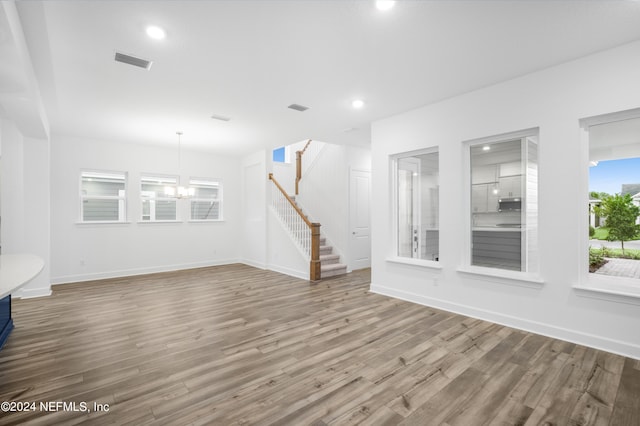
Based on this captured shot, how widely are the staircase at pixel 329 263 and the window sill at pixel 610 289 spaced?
13.5ft

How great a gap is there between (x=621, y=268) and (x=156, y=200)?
8.34 meters

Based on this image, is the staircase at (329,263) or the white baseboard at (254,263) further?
the white baseboard at (254,263)

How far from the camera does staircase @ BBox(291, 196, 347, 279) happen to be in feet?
20.7

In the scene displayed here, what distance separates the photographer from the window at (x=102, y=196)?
6355mm

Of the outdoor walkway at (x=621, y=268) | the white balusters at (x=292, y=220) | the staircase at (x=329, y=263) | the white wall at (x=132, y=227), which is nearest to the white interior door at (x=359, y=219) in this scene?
the staircase at (x=329, y=263)

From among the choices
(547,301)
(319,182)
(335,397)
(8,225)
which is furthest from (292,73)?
(8,225)

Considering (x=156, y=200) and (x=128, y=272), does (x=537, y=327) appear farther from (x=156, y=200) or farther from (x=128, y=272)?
(x=156, y=200)

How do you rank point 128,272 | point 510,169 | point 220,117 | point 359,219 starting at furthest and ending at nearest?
point 359,219, point 128,272, point 220,117, point 510,169

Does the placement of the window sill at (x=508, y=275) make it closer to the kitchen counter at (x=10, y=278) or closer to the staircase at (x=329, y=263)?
the staircase at (x=329, y=263)

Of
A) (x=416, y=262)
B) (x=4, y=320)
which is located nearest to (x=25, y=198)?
(x=4, y=320)

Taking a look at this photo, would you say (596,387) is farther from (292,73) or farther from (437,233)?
(292,73)

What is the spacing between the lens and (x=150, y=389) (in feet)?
7.45

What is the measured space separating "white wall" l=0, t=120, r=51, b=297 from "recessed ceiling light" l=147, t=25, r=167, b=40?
13.0 ft

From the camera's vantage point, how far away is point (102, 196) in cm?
645
